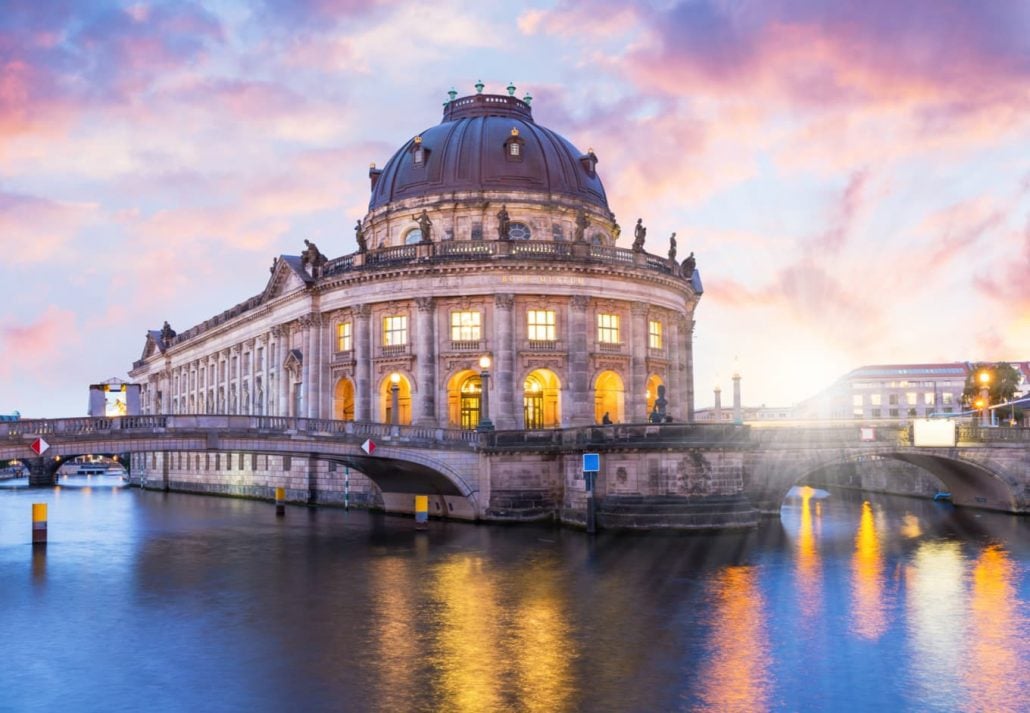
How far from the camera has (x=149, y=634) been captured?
25438 millimetres

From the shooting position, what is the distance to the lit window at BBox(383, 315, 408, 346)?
214 ft

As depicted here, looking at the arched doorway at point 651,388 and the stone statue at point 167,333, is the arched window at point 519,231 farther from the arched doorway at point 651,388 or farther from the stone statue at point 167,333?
the stone statue at point 167,333

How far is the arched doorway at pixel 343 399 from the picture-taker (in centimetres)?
6981

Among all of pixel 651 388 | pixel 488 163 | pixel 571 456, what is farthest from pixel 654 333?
pixel 571 456

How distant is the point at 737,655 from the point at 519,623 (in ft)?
19.9

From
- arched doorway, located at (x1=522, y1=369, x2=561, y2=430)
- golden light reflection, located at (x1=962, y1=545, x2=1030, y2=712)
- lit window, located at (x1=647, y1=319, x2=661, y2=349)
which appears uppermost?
lit window, located at (x1=647, y1=319, x2=661, y2=349)

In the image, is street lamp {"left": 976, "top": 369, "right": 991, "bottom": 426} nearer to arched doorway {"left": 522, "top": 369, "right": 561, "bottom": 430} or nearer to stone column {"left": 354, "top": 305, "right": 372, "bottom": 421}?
arched doorway {"left": 522, "top": 369, "right": 561, "bottom": 430}

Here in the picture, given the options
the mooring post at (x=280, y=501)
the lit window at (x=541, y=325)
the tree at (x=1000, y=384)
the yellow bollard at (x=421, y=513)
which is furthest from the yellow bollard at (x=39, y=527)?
the tree at (x=1000, y=384)

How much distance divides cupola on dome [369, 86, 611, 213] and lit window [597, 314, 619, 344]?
12127mm

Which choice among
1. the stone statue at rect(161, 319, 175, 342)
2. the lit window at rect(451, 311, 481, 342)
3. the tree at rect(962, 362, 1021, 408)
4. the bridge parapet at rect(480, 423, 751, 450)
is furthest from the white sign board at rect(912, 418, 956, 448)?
the stone statue at rect(161, 319, 175, 342)

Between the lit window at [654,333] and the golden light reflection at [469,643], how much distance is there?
35210 millimetres

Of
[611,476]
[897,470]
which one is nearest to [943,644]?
[611,476]

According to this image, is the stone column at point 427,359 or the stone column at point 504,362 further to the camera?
the stone column at point 427,359

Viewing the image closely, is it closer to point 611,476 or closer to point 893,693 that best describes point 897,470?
point 611,476
